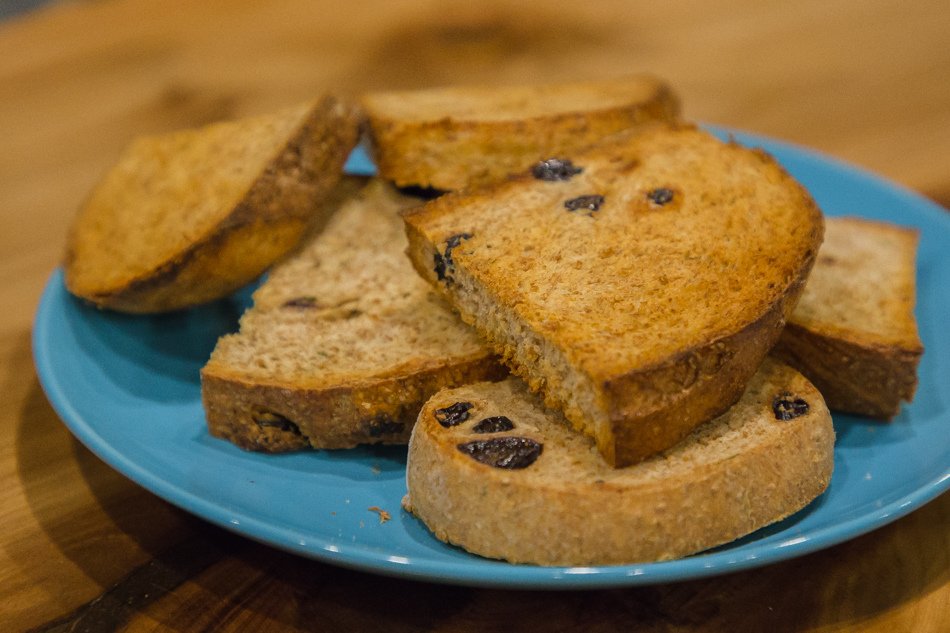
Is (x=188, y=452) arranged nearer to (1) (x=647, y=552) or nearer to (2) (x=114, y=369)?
(2) (x=114, y=369)

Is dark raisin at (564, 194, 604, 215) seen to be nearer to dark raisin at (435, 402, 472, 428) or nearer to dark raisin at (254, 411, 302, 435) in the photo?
dark raisin at (435, 402, 472, 428)

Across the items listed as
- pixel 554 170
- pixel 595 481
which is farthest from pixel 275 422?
pixel 554 170

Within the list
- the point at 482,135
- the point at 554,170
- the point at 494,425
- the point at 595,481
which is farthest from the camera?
the point at 482,135

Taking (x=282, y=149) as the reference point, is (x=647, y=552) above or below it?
below

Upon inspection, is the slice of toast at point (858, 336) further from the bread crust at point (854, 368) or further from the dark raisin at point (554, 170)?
the dark raisin at point (554, 170)

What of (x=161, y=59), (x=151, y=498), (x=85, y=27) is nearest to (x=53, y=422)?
(x=151, y=498)

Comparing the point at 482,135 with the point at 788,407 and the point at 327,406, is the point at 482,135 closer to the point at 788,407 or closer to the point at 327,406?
the point at 327,406
